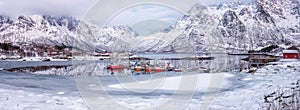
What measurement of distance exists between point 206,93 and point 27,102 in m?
5.79

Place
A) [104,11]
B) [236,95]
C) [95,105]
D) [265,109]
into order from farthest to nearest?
[236,95] < [104,11] < [95,105] < [265,109]

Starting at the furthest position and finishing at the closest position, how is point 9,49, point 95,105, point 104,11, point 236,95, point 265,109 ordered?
point 9,49, point 236,95, point 104,11, point 95,105, point 265,109

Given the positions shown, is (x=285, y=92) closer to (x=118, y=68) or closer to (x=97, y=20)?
(x=97, y=20)

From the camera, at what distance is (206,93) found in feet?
31.7

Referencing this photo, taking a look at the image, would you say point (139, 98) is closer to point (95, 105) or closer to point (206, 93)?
point (95, 105)

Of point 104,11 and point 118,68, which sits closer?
point 104,11

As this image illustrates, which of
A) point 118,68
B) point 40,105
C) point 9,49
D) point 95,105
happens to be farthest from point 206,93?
point 9,49

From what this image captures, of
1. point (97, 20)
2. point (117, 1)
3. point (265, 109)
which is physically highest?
point (117, 1)

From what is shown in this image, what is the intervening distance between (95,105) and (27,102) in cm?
171

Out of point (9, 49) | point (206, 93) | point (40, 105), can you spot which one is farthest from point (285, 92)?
point (9, 49)

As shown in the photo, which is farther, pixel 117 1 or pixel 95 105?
pixel 117 1

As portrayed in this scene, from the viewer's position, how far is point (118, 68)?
4803 centimetres

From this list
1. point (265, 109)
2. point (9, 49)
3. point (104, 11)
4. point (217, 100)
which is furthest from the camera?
point (9, 49)

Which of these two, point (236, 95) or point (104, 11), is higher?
point (104, 11)
